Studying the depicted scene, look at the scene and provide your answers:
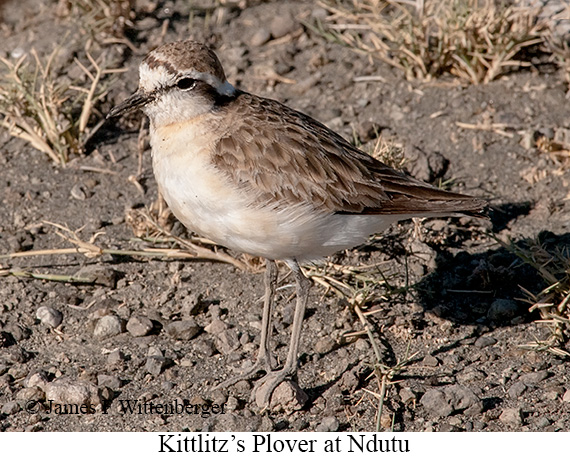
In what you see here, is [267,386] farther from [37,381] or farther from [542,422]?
[542,422]

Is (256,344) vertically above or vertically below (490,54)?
below

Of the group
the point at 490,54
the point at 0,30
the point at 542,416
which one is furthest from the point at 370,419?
the point at 0,30

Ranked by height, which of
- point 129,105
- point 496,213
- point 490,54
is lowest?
point 496,213

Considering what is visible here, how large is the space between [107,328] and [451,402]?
2306 mm

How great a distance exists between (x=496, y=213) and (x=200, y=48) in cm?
287

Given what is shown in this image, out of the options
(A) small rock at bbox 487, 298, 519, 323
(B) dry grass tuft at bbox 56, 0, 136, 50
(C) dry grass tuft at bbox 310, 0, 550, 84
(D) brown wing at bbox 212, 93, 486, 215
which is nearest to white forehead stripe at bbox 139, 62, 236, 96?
(D) brown wing at bbox 212, 93, 486, 215

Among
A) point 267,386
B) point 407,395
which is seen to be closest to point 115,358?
point 267,386

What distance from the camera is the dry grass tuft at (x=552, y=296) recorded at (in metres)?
5.78

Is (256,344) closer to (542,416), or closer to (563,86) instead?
(542,416)

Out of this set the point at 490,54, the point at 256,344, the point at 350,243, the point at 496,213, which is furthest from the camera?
the point at 490,54

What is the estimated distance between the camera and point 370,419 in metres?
5.40

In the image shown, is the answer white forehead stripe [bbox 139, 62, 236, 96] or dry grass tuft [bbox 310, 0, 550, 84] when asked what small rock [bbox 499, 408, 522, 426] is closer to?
white forehead stripe [bbox 139, 62, 236, 96]

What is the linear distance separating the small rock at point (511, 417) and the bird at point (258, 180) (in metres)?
1.23

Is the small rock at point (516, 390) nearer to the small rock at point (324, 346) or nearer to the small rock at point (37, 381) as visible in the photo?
the small rock at point (324, 346)
